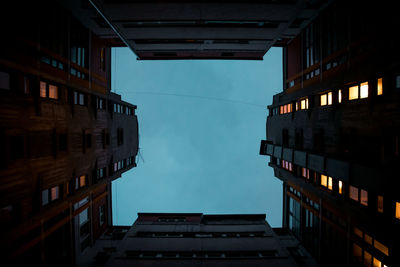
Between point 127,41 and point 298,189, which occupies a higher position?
point 127,41

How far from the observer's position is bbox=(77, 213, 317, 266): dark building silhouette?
21.8 m

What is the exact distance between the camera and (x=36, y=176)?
13.2m

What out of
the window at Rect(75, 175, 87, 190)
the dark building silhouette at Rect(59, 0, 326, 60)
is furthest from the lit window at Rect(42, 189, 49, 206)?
the dark building silhouette at Rect(59, 0, 326, 60)

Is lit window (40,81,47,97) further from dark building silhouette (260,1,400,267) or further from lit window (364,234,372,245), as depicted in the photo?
lit window (364,234,372,245)

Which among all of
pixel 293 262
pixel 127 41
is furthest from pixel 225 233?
pixel 127 41

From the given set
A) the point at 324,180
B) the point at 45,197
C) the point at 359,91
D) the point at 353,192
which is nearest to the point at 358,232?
the point at 353,192

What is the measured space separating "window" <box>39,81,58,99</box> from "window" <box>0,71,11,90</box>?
→ 7.95 feet

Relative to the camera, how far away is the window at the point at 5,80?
35.8ft

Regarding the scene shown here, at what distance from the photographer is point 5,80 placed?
1118cm

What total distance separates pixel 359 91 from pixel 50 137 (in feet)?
73.8

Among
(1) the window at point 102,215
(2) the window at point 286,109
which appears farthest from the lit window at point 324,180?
(1) the window at point 102,215

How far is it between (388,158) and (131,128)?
98.3 feet

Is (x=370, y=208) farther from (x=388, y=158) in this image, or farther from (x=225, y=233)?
(x=225, y=233)

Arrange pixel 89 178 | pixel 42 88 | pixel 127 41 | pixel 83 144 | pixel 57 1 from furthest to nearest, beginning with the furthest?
1. pixel 127 41
2. pixel 89 178
3. pixel 83 144
4. pixel 57 1
5. pixel 42 88
